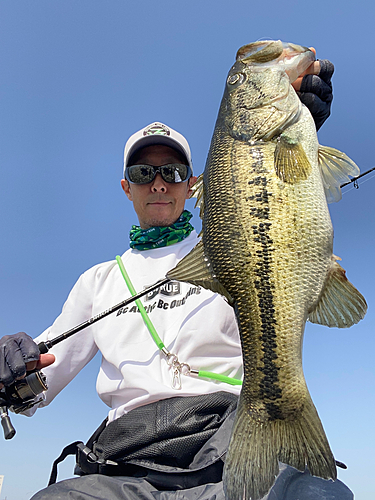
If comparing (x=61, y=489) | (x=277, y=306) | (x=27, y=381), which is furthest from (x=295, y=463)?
(x=27, y=381)

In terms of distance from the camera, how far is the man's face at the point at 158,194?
13.0 ft

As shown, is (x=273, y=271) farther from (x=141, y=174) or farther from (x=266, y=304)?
(x=141, y=174)

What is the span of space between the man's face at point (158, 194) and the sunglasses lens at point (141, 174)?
0.05 metres

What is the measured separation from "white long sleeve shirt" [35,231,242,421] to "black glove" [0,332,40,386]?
588 mm

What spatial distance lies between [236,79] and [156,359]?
2004 mm

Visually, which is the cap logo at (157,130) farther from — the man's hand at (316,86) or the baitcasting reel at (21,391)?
the baitcasting reel at (21,391)

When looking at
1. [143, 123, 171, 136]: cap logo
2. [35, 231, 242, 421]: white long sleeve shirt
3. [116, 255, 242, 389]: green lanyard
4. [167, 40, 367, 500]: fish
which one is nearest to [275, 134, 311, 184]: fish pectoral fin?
[167, 40, 367, 500]: fish

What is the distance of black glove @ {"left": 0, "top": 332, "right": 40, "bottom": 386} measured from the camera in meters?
2.71

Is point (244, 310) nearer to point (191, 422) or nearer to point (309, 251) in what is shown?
point (309, 251)

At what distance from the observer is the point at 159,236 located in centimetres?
387

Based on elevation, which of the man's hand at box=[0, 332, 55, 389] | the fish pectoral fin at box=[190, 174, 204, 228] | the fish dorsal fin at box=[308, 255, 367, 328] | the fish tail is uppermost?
the fish pectoral fin at box=[190, 174, 204, 228]

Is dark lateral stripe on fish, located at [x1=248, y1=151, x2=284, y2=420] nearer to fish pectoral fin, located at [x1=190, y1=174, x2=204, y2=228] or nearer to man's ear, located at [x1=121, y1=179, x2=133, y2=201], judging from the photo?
fish pectoral fin, located at [x1=190, y1=174, x2=204, y2=228]

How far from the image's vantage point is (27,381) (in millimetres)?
2848

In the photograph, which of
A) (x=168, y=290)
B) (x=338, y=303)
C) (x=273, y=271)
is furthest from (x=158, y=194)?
(x=338, y=303)
